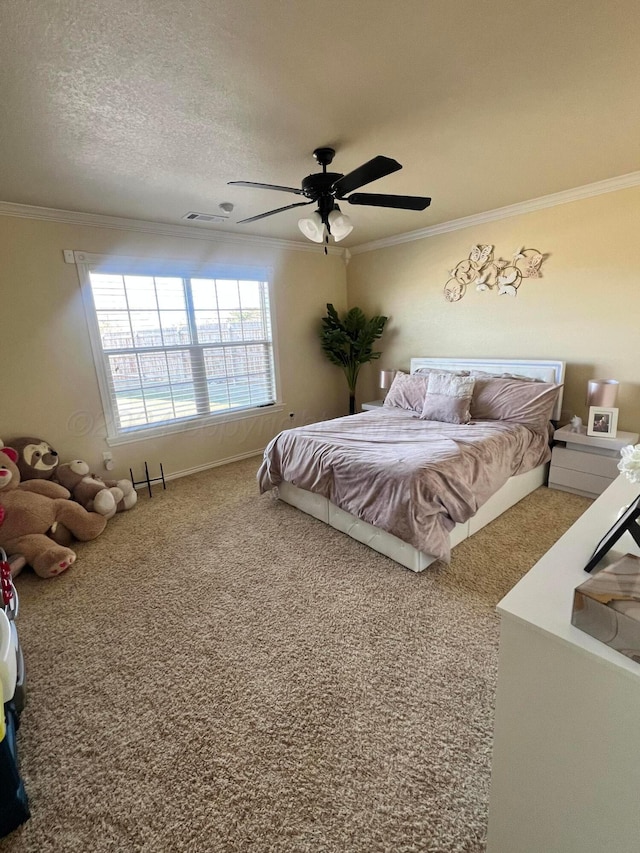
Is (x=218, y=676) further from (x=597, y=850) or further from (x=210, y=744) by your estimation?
(x=597, y=850)

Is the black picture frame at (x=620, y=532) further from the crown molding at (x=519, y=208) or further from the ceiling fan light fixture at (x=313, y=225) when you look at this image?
the crown molding at (x=519, y=208)

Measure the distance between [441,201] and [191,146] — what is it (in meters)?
2.20

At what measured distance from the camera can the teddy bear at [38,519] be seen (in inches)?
98.0

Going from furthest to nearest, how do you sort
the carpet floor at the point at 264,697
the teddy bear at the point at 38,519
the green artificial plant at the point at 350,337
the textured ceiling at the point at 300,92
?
1. the green artificial plant at the point at 350,337
2. the teddy bear at the point at 38,519
3. the textured ceiling at the point at 300,92
4. the carpet floor at the point at 264,697

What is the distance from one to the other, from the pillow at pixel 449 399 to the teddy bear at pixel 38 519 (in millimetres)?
2970

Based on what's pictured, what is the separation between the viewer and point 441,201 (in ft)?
11.0

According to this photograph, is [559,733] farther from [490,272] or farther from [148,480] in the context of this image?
[490,272]

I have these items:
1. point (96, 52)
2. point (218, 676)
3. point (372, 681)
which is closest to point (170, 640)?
point (218, 676)

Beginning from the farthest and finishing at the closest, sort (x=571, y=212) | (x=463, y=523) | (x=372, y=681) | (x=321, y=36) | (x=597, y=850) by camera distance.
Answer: (x=571, y=212), (x=463, y=523), (x=372, y=681), (x=321, y=36), (x=597, y=850)

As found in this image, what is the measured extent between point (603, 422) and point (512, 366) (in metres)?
0.99

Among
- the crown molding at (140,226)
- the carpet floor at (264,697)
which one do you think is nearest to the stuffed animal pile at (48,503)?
the carpet floor at (264,697)

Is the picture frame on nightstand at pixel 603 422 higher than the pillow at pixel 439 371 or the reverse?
the reverse

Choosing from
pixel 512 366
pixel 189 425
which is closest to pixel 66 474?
pixel 189 425

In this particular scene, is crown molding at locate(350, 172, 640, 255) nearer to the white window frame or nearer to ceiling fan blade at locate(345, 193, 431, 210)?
the white window frame
